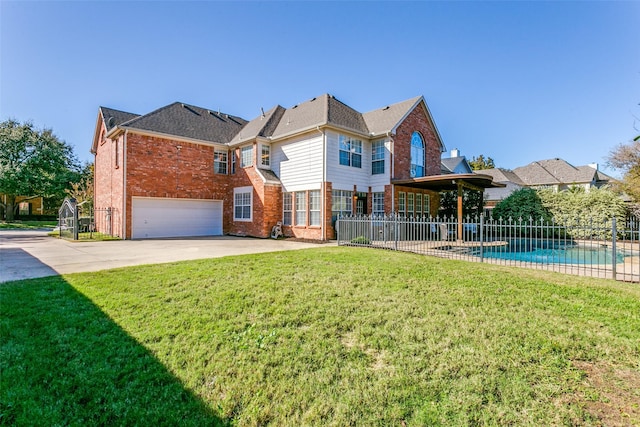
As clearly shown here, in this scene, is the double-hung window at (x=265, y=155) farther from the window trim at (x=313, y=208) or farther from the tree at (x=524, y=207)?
the tree at (x=524, y=207)

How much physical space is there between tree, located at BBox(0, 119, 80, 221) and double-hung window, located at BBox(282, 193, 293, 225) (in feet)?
86.8

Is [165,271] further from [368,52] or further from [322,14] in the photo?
[368,52]

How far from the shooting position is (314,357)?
362cm

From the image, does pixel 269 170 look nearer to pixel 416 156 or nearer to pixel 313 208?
pixel 313 208

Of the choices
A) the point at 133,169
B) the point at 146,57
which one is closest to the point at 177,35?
the point at 146,57

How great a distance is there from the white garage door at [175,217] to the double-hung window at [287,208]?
5037 millimetres

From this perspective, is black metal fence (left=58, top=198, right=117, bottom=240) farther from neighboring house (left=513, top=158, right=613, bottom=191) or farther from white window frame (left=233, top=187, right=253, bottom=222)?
neighboring house (left=513, top=158, right=613, bottom=191)

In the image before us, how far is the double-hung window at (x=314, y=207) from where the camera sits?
15.5 m

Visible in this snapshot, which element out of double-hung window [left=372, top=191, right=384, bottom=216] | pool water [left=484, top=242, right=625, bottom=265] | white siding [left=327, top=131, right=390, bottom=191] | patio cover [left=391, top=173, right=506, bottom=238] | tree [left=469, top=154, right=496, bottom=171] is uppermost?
tree [left=469, top=154, right=496, bottom=171]

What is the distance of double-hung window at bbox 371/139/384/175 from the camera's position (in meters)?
17.0

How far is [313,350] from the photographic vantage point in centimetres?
377

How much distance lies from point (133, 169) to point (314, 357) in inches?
645

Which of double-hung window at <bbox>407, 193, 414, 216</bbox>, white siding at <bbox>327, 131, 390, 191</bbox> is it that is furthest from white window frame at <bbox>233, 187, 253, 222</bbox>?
double-hung window at <bbox>407, 193, 414, 216</bbox>

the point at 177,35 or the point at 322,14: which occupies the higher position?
the point at 322,14
